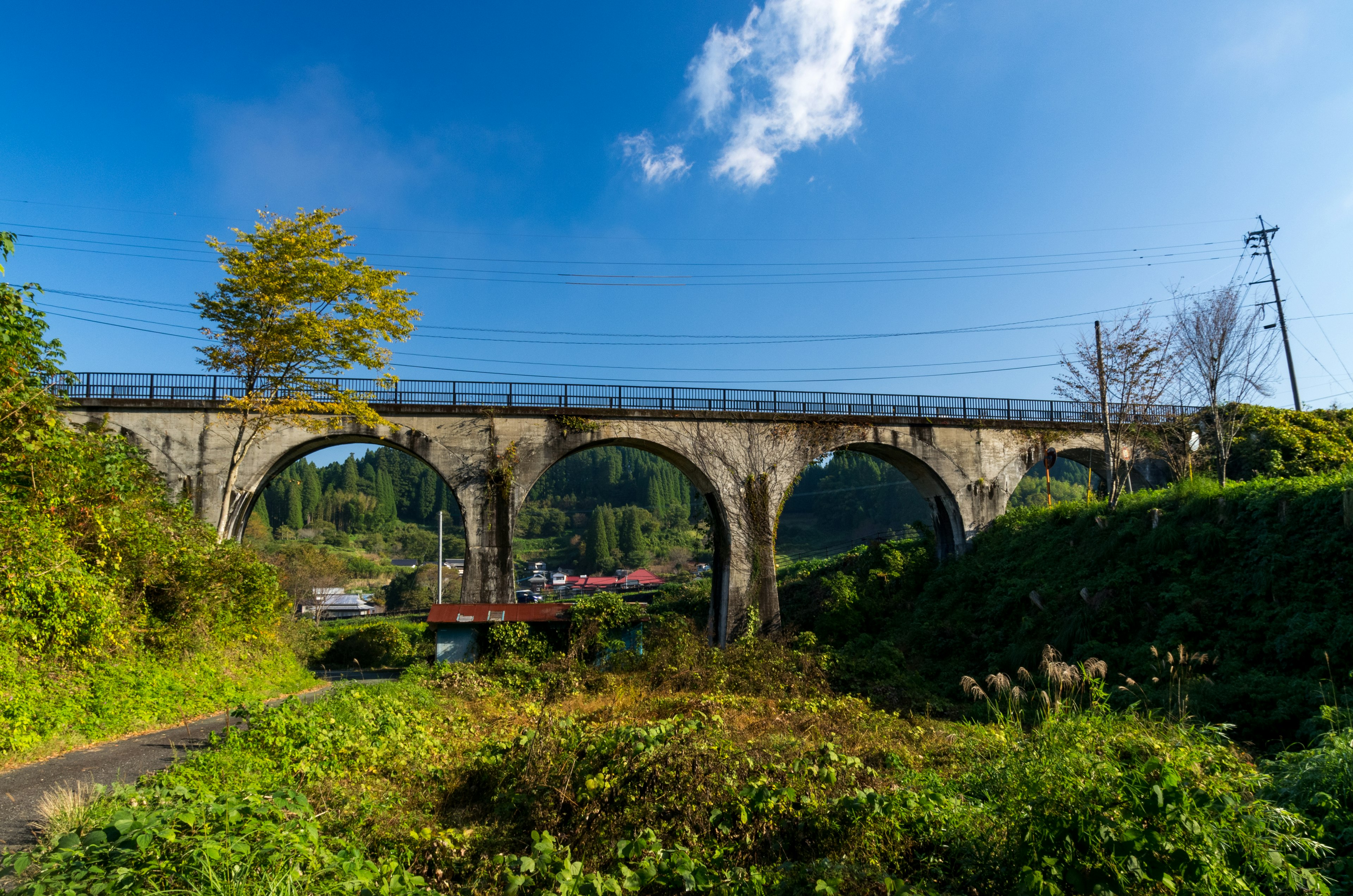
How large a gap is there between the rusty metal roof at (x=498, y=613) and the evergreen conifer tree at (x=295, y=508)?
61884 millimetres

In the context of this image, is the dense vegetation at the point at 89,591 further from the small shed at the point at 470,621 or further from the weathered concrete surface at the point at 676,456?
the weathered concrete surface at the point at 676,456

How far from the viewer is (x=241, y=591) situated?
42.5 feet

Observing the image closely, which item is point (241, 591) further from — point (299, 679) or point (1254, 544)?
point (1254, 544)

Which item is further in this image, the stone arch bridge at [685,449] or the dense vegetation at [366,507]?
the dense vegetation at [366,507]

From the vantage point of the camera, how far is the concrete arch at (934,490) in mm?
20406

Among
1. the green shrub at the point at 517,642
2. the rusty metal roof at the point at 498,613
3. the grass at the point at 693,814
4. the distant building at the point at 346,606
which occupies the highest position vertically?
the grass at the point at 693,814

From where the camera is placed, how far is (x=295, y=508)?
7019 cm

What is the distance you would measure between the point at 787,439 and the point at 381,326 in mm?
11181

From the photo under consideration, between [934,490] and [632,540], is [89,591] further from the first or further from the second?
[632,540]

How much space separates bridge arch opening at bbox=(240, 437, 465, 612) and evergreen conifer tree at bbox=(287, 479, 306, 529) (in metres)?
0.13

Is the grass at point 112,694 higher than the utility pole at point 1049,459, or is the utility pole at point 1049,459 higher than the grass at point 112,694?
the utility pole at point 1049,459

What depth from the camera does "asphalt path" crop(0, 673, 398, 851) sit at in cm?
478

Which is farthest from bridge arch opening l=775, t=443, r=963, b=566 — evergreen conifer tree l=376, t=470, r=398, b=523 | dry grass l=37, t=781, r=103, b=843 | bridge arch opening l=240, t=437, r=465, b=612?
dry grass l=37, t=781, r=103, b=843

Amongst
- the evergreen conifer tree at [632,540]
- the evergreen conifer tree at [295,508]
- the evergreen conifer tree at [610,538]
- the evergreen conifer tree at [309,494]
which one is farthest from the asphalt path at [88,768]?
the evergreen conifer tree at [309,494]
